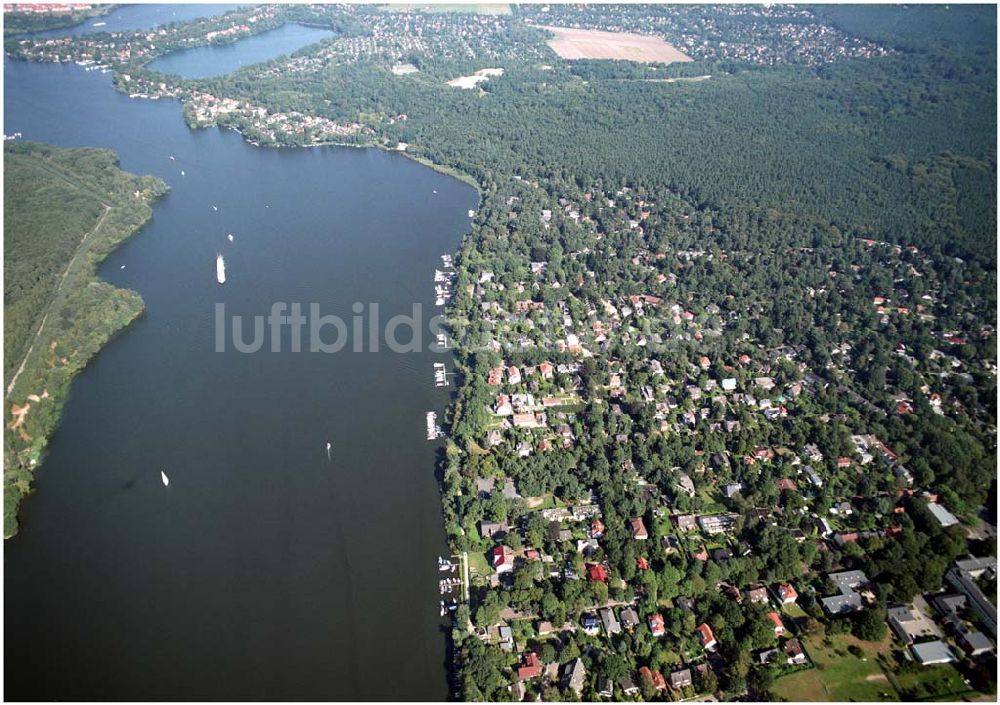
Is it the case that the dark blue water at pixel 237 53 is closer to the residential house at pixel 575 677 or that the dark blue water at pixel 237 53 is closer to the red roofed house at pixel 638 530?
the red roofed house at pixel 638 530

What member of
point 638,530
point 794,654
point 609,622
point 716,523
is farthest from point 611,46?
point 794,654

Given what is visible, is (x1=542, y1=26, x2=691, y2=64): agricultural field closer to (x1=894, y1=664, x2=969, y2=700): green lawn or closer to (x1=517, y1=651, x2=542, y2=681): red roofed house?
(x1=894, y1=664, x2=969, y2=700): green lawn

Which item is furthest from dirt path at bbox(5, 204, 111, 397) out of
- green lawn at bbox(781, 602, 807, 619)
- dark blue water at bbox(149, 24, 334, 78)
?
dark blue water at bbox(149, 24, 334, 78)

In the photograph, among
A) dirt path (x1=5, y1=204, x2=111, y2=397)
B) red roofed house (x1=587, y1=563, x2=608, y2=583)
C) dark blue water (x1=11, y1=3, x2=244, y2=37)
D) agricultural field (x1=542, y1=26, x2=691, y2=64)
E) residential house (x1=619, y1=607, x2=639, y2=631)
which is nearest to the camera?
residential house (x1=619, y1=607, x2=639, y2=631)

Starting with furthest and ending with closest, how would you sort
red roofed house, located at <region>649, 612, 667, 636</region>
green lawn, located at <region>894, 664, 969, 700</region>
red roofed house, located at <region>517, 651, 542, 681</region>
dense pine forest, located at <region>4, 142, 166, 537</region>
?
dense pine forest, located at <region>4, 142, 166, 537</region> → red roofed house, located at <region>649, 612, 667, 636</region> → red roofed house, located at <region>517, 651, 542, 681</region> → green lawn, located at <region>894, 664, 969, 700</region>

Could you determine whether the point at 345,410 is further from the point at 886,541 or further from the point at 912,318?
the point at 912,318

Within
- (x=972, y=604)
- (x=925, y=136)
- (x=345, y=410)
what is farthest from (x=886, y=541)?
(x=925, y=136)
